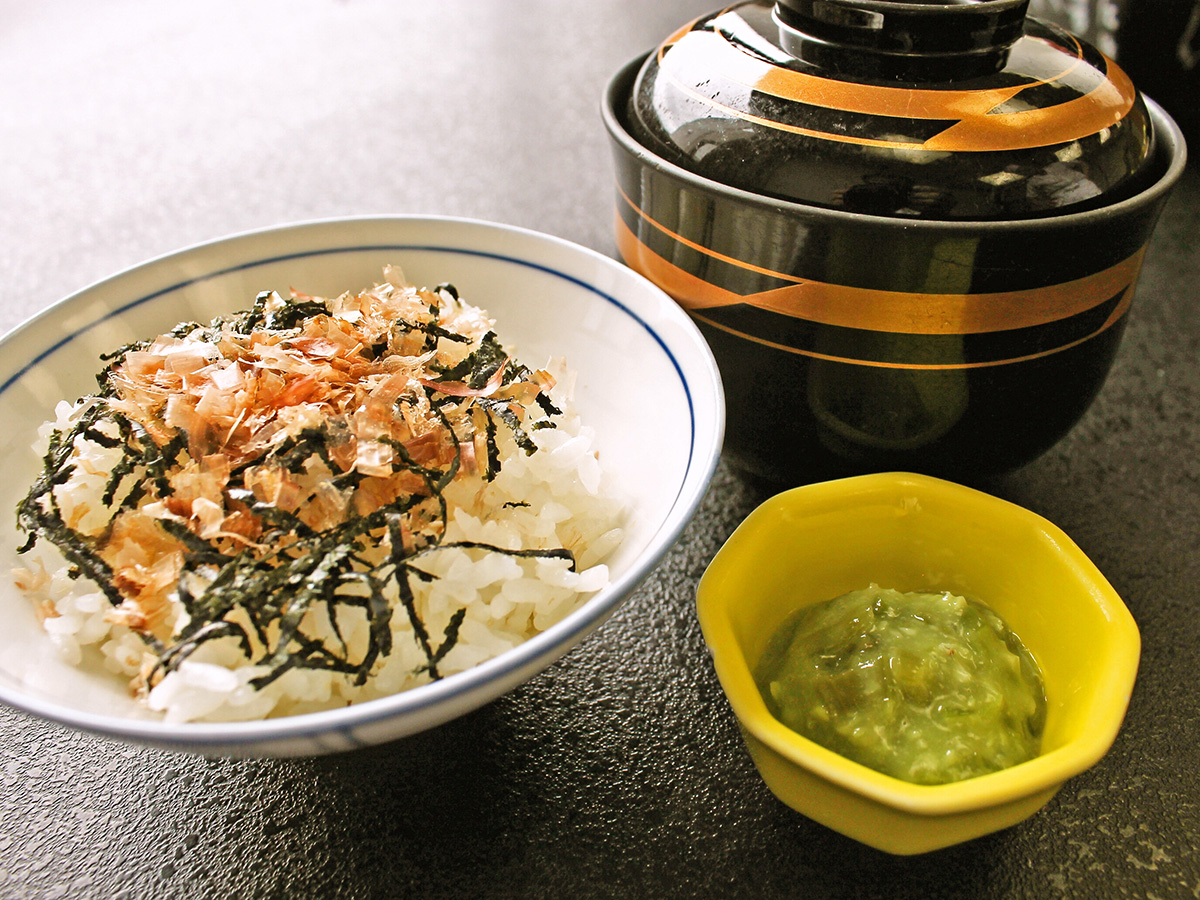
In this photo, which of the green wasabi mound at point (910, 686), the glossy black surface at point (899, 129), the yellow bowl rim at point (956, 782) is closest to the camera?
the yellow bowl rim at point (956, 782)

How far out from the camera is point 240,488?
3.16 feet

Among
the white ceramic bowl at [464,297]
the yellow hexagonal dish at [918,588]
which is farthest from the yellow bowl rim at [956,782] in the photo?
the white ceramic bowl at [464,297]

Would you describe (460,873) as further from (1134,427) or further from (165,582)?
(1134,427)

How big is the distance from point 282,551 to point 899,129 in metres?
0.81

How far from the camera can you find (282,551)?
0.93 metres

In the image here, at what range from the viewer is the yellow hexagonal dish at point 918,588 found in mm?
774

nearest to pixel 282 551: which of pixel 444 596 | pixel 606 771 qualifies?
pixel 444 596

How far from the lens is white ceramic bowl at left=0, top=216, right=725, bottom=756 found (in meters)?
0.75

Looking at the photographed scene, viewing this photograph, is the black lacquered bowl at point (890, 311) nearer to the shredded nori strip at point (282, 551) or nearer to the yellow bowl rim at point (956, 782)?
the yellow bowl rim at point (956, 782)

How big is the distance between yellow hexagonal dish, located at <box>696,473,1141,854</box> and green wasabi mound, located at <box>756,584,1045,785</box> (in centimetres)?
4

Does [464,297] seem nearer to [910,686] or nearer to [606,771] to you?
[606,771]

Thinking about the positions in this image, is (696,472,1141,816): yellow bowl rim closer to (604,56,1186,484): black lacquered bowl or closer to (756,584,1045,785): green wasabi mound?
(756,584,1045,785): green wasabi mound

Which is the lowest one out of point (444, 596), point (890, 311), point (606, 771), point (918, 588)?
point (606, 771)

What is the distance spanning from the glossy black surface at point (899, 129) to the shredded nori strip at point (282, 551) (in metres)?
0.43
